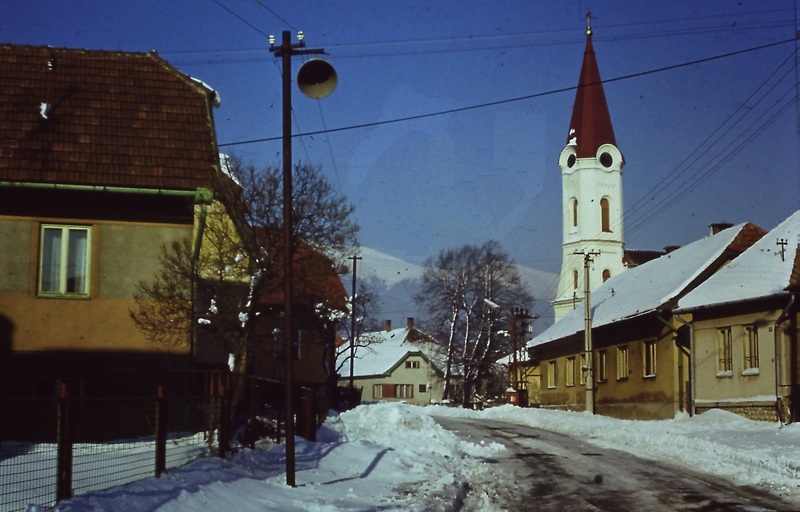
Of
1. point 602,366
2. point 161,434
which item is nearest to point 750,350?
point 602,366

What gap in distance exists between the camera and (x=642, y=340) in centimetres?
3778

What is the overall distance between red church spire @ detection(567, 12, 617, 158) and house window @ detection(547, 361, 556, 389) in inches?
1605

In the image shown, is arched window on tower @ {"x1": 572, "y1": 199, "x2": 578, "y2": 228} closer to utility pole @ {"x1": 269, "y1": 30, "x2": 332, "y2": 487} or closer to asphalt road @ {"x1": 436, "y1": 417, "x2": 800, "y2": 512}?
asphalt road @ {"x1": 436, "y1": 417, "x2": 800, "y2": 512}

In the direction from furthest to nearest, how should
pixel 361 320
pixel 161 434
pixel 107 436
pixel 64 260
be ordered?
pixel 361 320 < pixel 64 260 < pixel 107 436 < pixel 161 434

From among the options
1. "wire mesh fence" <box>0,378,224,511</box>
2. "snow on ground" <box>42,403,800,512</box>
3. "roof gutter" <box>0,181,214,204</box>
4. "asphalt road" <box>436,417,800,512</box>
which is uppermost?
"roof gutter" <box>0,181,214,204</box>

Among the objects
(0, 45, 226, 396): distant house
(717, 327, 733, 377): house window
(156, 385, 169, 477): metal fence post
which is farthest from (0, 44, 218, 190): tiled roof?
(717, 327, 733, 377): house window

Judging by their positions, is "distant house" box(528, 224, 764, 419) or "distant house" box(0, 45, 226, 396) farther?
"distant house" box(528, 224, 764, 419)

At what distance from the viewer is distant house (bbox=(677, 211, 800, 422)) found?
26875 mm

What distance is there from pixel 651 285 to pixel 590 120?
53.4 metres

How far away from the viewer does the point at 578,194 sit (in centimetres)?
9100

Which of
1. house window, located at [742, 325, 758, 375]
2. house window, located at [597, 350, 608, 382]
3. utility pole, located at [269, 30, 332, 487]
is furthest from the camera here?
house window, located at [597, 350, 608, 382]

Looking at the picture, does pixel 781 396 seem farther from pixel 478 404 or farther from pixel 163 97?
pixel 478 404

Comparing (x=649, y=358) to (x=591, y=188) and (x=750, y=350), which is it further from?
(x=591, y=188)

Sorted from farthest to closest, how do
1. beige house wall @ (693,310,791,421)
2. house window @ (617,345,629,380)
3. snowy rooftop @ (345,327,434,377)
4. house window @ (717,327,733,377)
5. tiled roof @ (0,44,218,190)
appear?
snowy rooftop @ (345,327,434,377), house window @ (617,345,629,380), house window @ (717,327,733,377), beige house wall @ (693,310,791,421), tiled roof @ (0,44,218,190)
